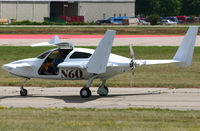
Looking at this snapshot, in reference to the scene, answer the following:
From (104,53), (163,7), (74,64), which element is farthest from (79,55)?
(163,7)

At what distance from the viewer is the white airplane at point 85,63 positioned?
16.1 m

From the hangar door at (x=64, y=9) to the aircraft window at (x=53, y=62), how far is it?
89159mm

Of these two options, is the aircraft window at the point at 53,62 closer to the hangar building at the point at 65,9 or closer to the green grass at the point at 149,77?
the green grass at the point at 149,77

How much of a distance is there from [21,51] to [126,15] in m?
75.0

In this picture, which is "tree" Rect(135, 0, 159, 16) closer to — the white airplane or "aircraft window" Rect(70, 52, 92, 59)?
the white airplane

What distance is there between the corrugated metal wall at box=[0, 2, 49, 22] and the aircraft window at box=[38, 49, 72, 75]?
78.4 metres

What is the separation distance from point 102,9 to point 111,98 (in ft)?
299

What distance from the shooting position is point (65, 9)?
11119 cm

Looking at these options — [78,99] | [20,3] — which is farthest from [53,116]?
[20,3]

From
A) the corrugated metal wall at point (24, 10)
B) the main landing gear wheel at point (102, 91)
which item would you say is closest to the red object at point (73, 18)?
the corrugated metal wall at point (24, 10)

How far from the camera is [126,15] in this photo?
11162 cm

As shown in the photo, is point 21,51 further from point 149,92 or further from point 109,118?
point 109,118

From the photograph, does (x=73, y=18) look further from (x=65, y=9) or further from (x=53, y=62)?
A: (x=53, y=62)

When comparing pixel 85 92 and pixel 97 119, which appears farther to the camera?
pixel 85 92
